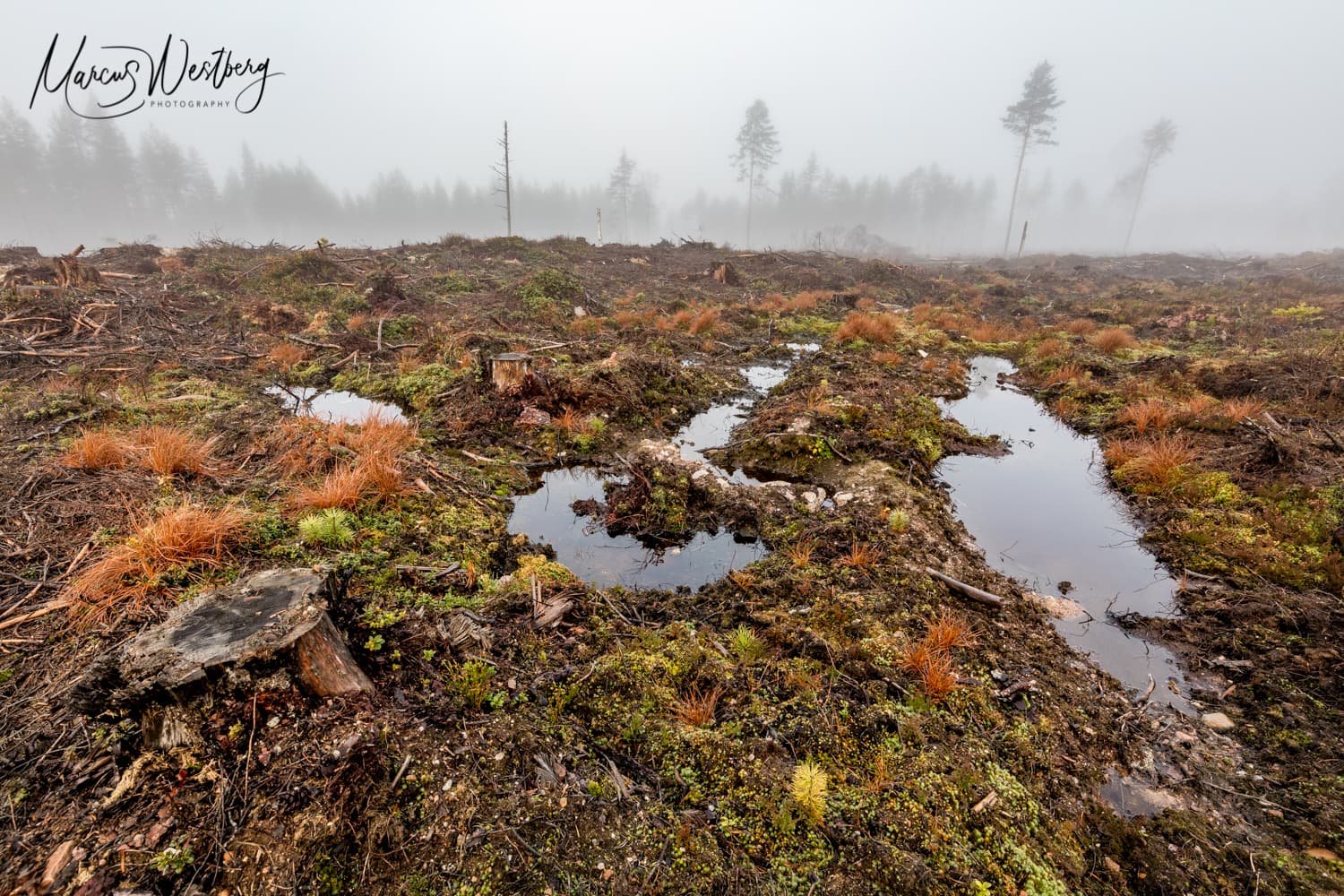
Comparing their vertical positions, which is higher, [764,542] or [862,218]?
[862,218]

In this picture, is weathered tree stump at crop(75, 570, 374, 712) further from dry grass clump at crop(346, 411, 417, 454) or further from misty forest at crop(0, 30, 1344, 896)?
dry grass clump at crop(346, 411, 417, 454)

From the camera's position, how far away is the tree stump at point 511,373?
28.1 ft

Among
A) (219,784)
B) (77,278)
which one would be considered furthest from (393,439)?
(77,278)

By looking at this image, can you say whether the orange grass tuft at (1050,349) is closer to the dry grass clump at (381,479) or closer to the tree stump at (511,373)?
the tree stump at (511,373)

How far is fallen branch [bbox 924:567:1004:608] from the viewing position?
15.1ft

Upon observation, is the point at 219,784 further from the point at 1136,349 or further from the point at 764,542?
the point at 1136,349

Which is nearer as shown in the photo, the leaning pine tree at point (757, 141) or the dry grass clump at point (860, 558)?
the dry grass clump at point (860, 558)

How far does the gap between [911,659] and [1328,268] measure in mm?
46490

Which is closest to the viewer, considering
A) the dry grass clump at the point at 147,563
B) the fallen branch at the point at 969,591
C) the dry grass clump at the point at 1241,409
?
the dry grass clump at the point at 147,563

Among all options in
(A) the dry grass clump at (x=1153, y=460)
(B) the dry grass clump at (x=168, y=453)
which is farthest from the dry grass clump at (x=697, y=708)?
(A) the dry grass clump at (x=1153, y=460)

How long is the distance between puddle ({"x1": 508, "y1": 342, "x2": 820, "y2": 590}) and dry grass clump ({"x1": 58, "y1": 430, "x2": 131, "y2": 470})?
3.95m

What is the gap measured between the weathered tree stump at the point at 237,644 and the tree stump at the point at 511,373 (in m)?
5.83

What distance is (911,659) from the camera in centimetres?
376

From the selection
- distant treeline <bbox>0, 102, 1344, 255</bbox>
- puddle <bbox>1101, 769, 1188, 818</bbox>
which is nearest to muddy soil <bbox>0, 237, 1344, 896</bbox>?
puddle <bbox>1101, 769, 1188, 818</bbox>
